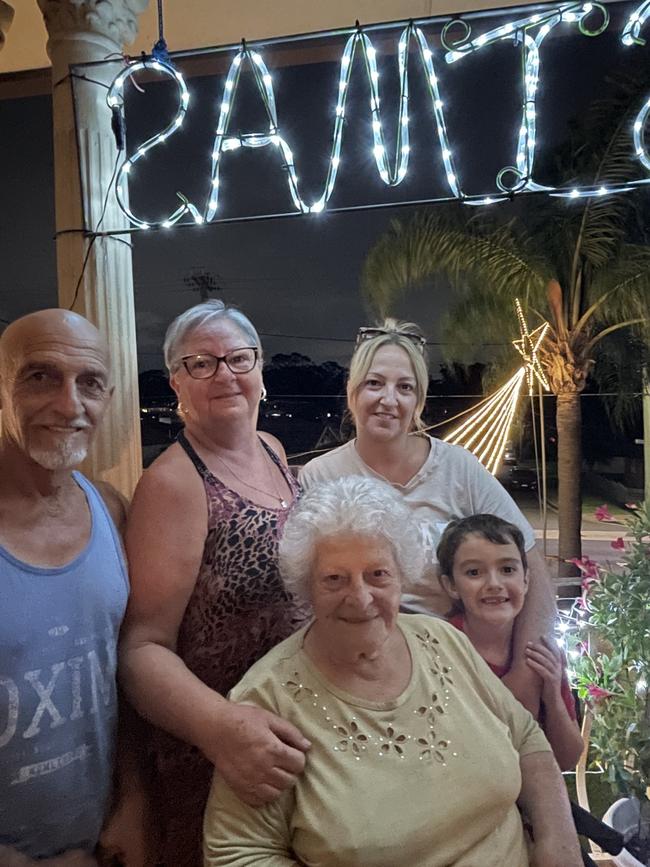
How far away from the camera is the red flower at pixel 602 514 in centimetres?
227

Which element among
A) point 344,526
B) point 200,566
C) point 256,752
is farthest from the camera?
point 200,566

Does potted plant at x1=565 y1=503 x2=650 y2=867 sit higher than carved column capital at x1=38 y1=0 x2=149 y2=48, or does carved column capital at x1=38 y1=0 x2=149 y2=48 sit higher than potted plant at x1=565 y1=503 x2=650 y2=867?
carved column capital at x1=38 y1=0 x2=149 y2=48

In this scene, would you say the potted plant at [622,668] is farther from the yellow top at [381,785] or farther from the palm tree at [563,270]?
the yellow top at [381,785]

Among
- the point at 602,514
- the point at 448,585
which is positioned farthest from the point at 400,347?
the point at 602,514

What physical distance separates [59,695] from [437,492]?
96 centimetres

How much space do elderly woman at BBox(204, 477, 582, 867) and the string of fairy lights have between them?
644mm

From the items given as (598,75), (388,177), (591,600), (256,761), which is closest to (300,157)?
(388,177)

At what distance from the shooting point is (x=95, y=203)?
2.09 m

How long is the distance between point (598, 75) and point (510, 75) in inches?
13.5

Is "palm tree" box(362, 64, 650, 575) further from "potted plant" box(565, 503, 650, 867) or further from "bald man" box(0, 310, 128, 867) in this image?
"bald man" box(0, 310, 128, 867)

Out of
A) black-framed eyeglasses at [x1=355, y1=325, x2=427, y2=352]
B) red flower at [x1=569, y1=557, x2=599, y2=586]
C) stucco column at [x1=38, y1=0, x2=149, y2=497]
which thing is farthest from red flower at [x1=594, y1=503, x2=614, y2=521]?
stucco column at [x1=38, y1=0, x2=149, y2=497]

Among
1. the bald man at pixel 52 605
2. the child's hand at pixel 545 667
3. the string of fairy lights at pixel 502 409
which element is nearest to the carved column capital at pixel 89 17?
the bald man at pixel 52 605

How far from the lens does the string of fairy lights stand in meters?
2.02

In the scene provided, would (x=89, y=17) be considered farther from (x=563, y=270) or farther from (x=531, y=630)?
(x=531, y=630)
